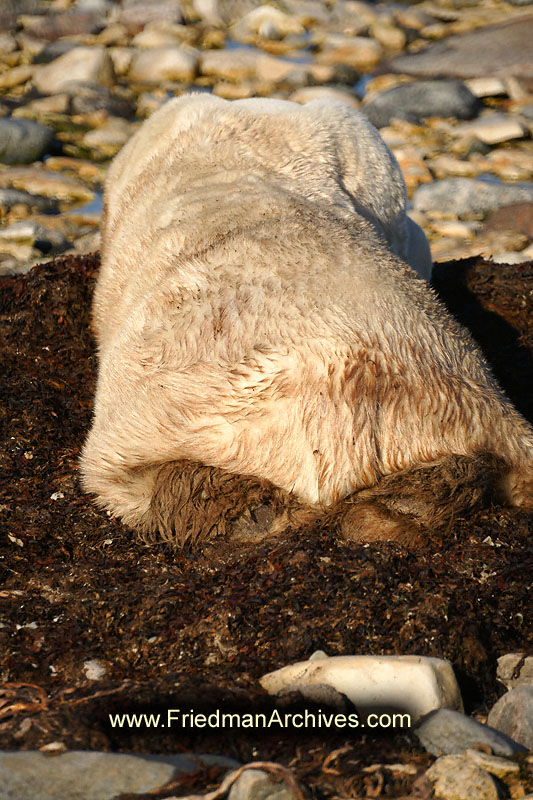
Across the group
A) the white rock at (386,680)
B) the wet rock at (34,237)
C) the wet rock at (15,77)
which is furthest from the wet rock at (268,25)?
the white rock at (386,680)

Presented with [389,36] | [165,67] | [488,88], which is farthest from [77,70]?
[488,88]

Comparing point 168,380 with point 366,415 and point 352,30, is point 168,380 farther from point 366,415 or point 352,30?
point 352,30

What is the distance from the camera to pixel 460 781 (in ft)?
6.47

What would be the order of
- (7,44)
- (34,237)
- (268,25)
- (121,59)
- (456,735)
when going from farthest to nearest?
1. (268,25)
2. (7,44)
3. (121,59)
4. (34,237)
5. (456,735)

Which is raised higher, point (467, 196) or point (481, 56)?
point (481, 56)

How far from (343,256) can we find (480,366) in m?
0.68

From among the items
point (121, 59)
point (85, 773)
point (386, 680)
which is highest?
point (85, 773)

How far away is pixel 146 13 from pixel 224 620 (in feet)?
55.9

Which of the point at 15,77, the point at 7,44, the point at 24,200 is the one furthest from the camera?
the point at 7,44

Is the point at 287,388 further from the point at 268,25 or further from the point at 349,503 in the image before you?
the point at 268,25

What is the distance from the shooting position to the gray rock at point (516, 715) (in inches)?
87.2

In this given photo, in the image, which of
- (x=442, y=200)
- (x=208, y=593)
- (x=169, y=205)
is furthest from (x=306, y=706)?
(x=442, y=200)

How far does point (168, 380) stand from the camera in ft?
10.7

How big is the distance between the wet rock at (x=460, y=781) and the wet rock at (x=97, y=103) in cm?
1263
